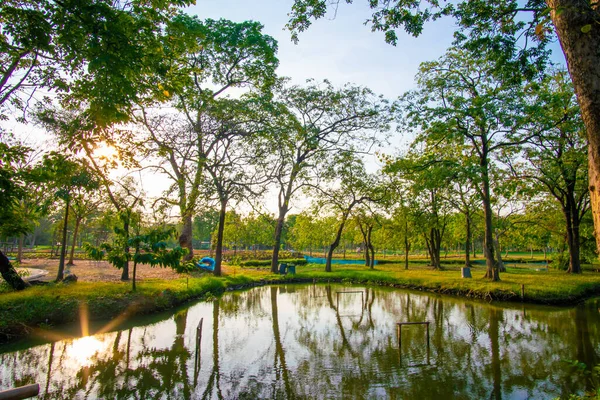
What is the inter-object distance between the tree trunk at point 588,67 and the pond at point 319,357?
17.5 ft

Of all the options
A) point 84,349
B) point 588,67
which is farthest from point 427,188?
point 84,349

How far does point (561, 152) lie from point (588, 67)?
2678 cm

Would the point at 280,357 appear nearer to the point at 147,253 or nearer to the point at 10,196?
the point at 147,253

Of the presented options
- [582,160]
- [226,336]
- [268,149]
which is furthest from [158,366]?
[582,160]

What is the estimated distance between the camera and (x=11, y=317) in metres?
11.0

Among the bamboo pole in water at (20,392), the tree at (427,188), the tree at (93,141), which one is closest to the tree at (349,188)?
the tree at (427,188)

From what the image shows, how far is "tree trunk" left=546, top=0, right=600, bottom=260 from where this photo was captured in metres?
4.56

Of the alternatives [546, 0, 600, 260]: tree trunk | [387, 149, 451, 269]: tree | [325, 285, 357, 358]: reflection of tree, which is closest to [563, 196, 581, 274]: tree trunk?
[387, 149, 451, 269]: tree

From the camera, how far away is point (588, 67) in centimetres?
464

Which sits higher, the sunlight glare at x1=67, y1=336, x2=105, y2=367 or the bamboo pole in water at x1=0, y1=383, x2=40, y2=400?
the bamboo pole in water at x1=0, y1=383, x2=40, y2=400

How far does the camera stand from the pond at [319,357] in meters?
7.74

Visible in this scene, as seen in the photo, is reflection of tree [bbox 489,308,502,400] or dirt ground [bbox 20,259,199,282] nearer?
reflection of tree [bbox 489,308,502,400]

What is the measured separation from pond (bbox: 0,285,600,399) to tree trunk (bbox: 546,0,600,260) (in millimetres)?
5321

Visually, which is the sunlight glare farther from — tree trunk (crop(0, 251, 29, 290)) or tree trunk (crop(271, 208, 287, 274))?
tree trunk (crop(271, 208, 287, 274))
